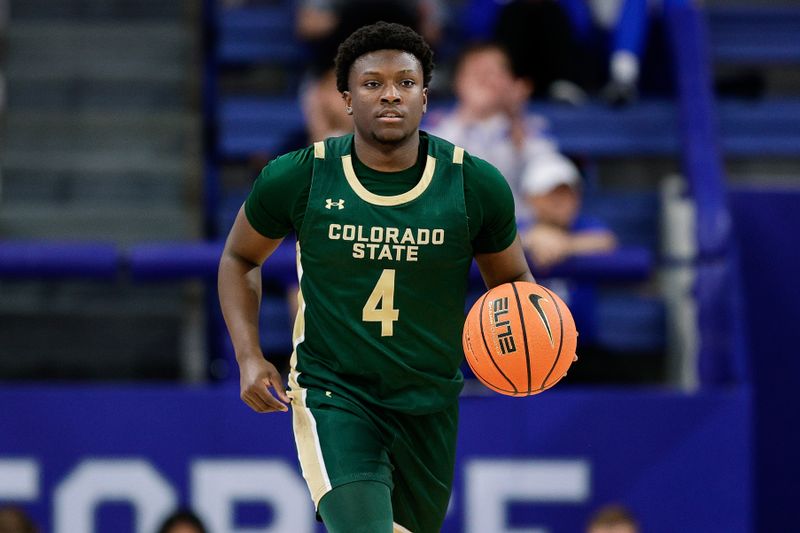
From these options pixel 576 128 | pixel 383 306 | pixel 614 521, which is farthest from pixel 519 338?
pixel 576 128

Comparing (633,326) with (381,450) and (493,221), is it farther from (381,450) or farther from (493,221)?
(381,450)

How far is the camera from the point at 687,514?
6.71 meters

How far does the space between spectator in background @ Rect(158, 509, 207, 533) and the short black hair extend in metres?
2.85

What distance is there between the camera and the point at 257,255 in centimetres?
479

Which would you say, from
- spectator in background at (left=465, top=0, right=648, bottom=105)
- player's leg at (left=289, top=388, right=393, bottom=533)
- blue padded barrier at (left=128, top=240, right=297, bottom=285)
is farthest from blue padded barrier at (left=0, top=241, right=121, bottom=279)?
spectator in background at (left=465, top=0, right=648, bottom=105)

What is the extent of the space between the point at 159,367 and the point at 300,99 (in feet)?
6.78

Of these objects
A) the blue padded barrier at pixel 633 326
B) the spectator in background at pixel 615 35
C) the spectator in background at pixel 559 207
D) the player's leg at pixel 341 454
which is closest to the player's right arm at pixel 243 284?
the player's leg at pixel 341 454

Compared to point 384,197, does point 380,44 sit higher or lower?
higher

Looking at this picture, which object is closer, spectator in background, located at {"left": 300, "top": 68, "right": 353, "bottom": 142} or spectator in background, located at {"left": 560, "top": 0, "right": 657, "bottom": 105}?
spectator in background, located at {"left": 300, "top": 68, "right": 353, "bottom": 142}

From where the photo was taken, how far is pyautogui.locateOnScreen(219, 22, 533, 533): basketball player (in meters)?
4.44

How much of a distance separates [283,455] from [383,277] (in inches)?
94.8

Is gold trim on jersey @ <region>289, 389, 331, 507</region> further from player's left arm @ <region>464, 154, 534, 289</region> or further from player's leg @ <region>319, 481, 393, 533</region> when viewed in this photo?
player's left arm @ <region>464, 154, 534, 289</region>

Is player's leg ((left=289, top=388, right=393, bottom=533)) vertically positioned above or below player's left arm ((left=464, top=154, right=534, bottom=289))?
below

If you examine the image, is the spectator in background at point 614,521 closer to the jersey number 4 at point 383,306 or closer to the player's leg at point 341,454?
the player's leg at point 341,454
